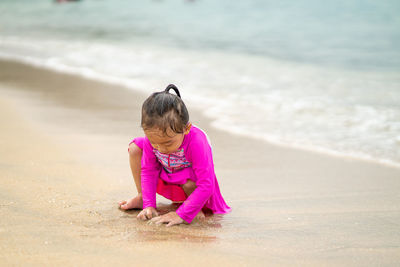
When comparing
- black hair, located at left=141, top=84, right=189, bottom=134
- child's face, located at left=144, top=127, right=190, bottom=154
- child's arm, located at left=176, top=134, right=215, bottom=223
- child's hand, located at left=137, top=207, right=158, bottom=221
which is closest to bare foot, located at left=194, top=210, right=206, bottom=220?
child's arm, located at left=176, top=134, right=215, bottom=223

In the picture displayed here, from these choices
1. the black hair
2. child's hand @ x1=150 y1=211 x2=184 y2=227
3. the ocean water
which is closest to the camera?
the black hair

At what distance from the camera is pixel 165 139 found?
2.37 metres

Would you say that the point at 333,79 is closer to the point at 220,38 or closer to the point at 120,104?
the point at 120,104

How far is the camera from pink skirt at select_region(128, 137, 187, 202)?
2711 mm

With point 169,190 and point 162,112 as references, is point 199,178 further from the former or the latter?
point 162,112

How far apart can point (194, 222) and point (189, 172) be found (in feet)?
0.90

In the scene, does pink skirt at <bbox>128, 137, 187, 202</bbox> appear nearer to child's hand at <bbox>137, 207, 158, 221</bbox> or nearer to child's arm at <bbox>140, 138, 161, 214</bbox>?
child's arm at <bbox>140, 138, 161, 214</bbox>

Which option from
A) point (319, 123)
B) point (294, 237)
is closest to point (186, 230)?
point (294, 237)

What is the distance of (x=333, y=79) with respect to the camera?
25.9 ft

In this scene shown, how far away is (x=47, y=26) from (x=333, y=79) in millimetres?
13179

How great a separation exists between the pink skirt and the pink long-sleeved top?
0.15 feet

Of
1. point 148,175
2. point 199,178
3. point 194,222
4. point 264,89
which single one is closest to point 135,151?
point 148,175

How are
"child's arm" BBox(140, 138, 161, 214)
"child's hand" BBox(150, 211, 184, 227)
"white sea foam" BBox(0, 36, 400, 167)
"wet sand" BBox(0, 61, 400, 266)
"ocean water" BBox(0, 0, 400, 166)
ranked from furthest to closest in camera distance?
"ocean water" BBox(0, 0, 400, 166)
"white sea foam" BBox(0, 36, 400, 167)
"child's arm" BBox(140, 138, 161, 214)
"child's hand" BBox(150, 211, 184, 227)
"wet sand" BBox(0, 61, 400, 266)

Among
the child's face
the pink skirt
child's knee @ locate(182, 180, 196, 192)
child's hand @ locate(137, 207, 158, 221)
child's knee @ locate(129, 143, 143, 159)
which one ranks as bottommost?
child's hand @ locate(137, 207, 158, 221)
